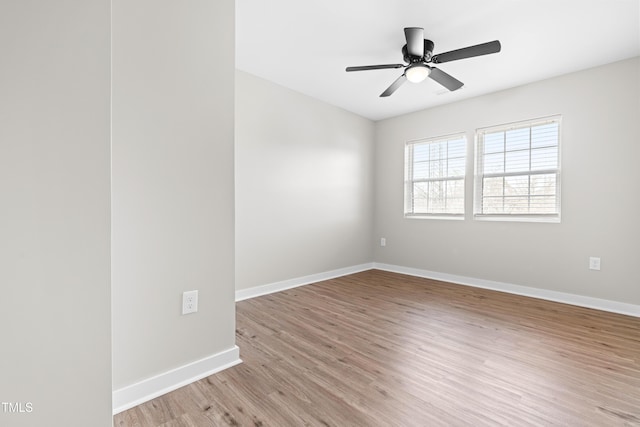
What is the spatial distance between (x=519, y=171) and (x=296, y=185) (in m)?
2.80

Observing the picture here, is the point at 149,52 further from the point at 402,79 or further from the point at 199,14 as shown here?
the point at 402,79

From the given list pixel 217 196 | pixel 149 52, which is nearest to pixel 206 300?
pixel 217 196

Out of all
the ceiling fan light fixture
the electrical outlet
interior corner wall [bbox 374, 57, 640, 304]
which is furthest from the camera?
interior corner wall [bbox 374, 57, 640, 304]

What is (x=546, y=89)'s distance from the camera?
129 inches

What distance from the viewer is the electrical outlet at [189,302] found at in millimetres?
1609

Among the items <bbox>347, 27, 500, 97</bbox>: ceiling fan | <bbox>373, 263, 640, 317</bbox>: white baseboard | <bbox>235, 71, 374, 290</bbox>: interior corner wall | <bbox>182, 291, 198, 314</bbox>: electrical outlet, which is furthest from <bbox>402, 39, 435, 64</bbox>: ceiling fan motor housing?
<bbox>373, 263, 640, 317</bbox>: white baseboard

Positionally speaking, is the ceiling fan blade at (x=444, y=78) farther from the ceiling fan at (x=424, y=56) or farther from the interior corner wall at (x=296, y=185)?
the interior corner wall at (x=296, y=185)

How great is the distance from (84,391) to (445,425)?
1.43m

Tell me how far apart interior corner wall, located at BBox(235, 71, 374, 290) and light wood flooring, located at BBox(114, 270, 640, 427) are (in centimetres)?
78

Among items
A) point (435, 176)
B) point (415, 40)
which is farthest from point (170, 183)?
point (435, 176)

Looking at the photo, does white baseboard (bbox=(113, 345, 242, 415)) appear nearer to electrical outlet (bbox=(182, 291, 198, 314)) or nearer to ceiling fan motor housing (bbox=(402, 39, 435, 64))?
electrical outlet (bbox=(182, 291, 198, 314))

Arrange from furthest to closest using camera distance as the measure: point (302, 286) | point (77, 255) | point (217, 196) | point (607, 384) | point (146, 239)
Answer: point (302, 286), point (217, 196), point (607, 384), point (146, 239), point (77, 255)

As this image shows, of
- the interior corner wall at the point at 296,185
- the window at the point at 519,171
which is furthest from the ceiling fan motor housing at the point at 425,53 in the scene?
the window at the point at 519,171

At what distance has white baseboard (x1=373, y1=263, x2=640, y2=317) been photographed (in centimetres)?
285
